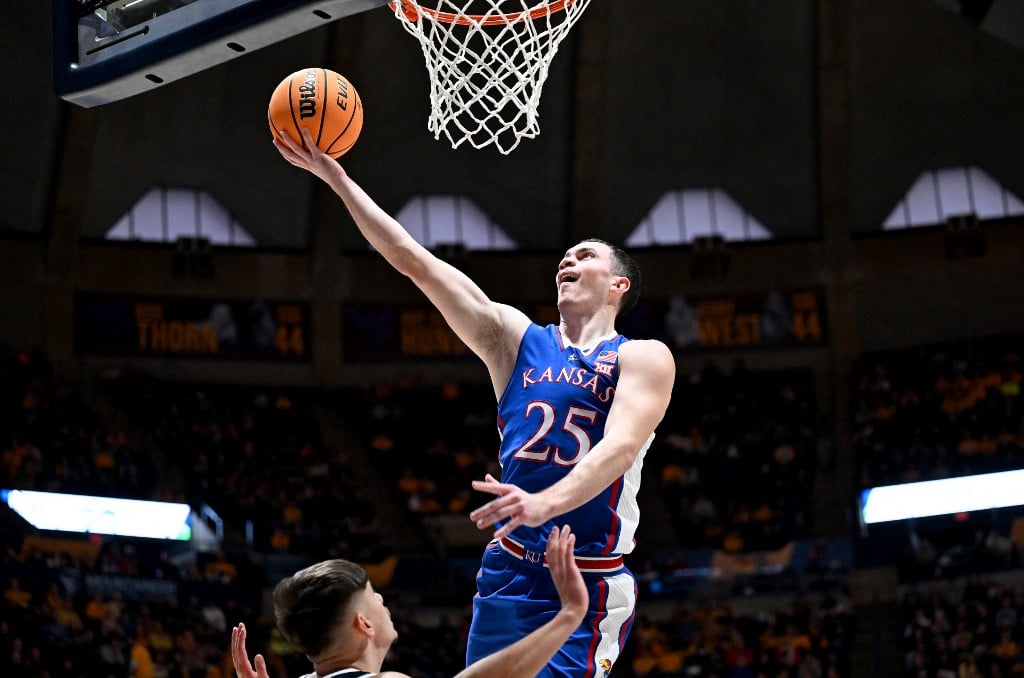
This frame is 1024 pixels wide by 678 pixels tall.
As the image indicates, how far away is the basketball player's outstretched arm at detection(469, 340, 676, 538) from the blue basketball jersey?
4.3 inches

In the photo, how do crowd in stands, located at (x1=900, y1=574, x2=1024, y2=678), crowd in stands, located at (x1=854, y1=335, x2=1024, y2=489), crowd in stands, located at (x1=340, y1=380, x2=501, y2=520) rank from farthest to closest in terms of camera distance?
crowd in stands, located at (x1=340, y1=380, x2=501, y2=520)
crowd in stands, located at (x1=854, y1=335, x2=1024, y2=489)
crowd in stands, located at (x1=900, y1=574, x2=1024, y2=678)

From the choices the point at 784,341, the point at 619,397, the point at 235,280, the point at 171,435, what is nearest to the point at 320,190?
the point at 235,280

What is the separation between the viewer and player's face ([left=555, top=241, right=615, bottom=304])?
13.8 feet

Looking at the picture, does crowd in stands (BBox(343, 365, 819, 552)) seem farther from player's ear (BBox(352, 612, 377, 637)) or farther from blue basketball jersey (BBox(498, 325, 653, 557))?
player's ear (BBox(352, 612, 377, 637))

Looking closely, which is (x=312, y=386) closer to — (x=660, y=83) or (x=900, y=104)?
(x=660, y=83)

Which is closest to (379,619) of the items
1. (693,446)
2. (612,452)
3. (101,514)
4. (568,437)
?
(612,452)

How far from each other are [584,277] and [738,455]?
18.0 m

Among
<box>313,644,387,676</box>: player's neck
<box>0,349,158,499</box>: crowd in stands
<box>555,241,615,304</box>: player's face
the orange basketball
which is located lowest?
<box>313,644,387,676</box>: player's neck

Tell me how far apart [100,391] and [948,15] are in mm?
16865

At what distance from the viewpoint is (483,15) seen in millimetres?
6227

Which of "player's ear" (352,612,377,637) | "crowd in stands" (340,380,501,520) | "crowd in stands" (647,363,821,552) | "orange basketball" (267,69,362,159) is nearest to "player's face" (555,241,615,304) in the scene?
"orange basketball" (267,69,362,159)

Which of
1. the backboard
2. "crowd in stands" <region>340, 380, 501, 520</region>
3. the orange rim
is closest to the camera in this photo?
the backboard

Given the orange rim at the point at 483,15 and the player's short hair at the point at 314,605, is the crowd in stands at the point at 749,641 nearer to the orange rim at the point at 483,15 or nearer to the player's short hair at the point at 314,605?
the orange rim at the point at 483,15

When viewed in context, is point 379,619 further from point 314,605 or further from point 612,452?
point 612,452
